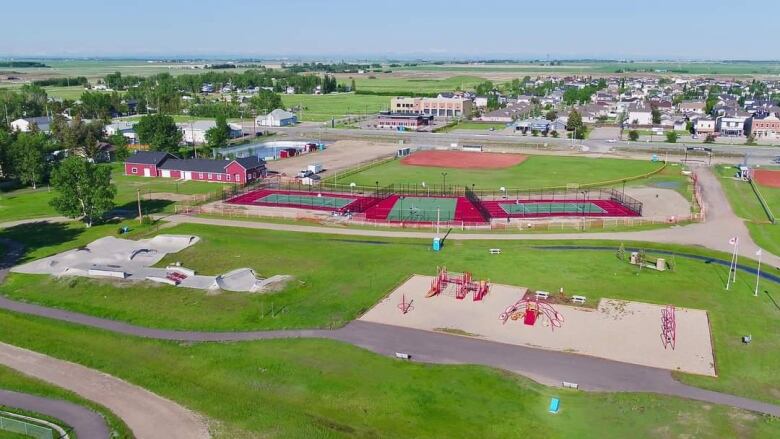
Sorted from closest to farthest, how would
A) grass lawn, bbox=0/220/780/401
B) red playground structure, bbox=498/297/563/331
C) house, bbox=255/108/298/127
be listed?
grass lawn, bbox=0/220/780/401, red playground structure, bbox=498/297/563/331, house, bbox=255/108/298/127

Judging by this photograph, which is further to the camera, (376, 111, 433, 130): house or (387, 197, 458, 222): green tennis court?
(376, 111, 433, 130): house

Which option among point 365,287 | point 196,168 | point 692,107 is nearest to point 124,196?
point 196,168

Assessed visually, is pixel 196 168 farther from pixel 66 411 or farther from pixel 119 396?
pixel 66 411

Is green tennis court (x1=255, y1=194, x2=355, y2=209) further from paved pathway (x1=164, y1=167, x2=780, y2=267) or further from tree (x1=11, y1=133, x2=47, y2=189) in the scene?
tree (x1=11, y1=133, x2=47, y2=189)

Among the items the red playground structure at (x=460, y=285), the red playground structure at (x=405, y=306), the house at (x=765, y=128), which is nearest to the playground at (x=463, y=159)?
the red playground structure at (x=460, y=285)

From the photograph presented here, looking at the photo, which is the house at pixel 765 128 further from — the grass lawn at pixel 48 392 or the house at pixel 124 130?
the grass lawn at pixel 48 392

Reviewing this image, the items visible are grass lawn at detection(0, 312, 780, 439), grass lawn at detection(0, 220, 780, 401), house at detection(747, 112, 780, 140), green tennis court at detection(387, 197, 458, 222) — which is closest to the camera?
grass lawn at detection(0, 312, 780, 439)

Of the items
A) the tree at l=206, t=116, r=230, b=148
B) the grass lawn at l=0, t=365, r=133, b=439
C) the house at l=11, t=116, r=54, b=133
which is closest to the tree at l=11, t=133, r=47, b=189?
the tree at l=206, t=116, r=230, b=148
